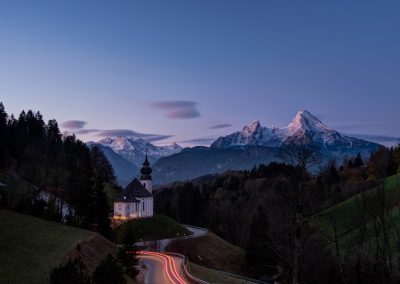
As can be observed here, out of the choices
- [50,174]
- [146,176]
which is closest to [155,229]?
[146,176]

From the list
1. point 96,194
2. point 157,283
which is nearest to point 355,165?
point 96,194

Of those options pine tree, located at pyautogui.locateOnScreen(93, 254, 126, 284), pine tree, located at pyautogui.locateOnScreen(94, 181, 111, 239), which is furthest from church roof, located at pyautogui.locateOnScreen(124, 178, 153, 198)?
pine tree, located at pyautogui.locateOnScreen(93, 254, 126, 284)

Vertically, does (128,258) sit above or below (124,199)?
→ below

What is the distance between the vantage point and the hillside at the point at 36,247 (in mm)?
29016

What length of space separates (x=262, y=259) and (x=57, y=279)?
2331 inches

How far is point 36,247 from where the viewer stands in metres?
35.8

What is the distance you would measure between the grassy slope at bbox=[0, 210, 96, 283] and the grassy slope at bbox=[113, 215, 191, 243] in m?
40.9

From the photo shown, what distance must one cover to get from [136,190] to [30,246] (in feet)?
234

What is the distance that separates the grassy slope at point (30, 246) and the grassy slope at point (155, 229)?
40.9m

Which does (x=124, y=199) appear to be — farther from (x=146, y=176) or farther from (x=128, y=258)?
(x=128, y=258)

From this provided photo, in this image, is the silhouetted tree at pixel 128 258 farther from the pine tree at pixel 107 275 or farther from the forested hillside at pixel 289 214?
the pine tree at pixel 107 275

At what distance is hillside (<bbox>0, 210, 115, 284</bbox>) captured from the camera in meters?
29.0

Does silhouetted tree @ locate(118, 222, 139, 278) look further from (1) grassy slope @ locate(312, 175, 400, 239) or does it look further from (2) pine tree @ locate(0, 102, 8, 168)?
(2) pine tree @ locate(0, 102, 8, 168)

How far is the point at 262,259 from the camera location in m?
76.4
